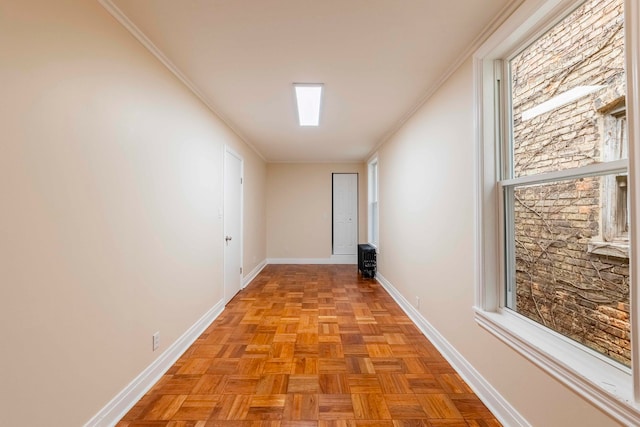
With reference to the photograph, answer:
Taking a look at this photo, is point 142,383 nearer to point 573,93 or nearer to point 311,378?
point 311,378

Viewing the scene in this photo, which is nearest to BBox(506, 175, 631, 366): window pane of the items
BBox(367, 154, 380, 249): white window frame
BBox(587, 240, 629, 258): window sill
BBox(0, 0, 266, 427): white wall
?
BBox(587, 240, 629, 258): window sill

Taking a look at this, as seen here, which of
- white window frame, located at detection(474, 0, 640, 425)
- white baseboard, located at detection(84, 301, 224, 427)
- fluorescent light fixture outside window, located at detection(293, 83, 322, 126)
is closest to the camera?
white window frame, located at detection(474, 0, 640, 425)

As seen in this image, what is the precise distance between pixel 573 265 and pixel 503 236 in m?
0.48

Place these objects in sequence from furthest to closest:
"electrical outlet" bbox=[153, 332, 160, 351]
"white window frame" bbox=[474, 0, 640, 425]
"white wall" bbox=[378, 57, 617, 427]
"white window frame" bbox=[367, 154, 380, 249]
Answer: "white window frame" bbox=[367, 154, 380, 249], "electrical outlet" bbox=[153, 332, 160, 351], "white wall" bbox=[378, 57, 617, 427], "white window frame" bbox=[474, 0, 640, 425]

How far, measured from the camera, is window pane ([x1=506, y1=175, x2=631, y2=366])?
117 cm

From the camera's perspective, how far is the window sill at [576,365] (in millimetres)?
1036

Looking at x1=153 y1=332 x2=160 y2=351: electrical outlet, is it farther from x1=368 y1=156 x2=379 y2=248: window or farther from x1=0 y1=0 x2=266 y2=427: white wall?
x1=368 y1=156 x2=379 y2=248: window

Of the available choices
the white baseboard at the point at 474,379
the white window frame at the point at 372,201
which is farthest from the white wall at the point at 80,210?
the white window frame at the point at 372,201

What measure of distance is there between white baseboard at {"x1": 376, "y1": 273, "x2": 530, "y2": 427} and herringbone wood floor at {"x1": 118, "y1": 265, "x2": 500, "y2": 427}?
5 centimetres

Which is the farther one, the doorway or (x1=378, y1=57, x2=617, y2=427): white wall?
the doorway

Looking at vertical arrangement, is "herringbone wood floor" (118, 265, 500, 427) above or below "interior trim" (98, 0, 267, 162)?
below

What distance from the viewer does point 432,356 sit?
2.38 metres

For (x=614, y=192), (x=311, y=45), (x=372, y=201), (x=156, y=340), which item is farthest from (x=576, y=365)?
(x=372, y=201)

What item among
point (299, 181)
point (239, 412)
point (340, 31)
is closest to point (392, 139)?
point (340, 31)
